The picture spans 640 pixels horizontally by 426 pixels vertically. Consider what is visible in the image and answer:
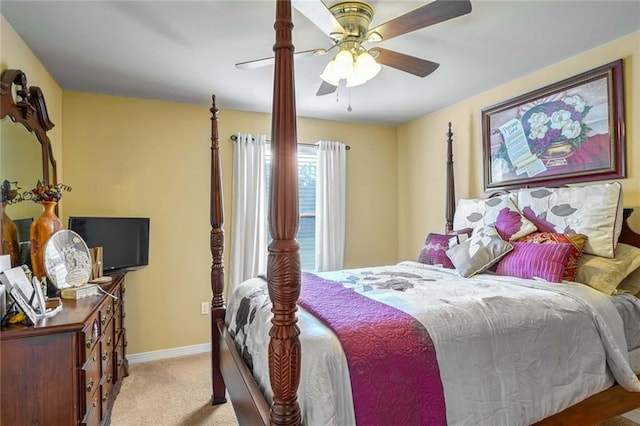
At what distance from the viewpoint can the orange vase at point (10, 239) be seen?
1798mm

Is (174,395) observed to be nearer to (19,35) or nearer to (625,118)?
(19,35)

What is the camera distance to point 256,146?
3.68m

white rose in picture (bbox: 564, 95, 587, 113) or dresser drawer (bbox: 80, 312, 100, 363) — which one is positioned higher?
white rose in picture (bbox: 564, 95, 587, 113)

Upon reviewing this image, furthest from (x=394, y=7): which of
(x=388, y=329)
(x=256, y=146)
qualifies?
(x=256, y=146)

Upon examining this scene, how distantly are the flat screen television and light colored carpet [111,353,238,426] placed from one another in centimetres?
94

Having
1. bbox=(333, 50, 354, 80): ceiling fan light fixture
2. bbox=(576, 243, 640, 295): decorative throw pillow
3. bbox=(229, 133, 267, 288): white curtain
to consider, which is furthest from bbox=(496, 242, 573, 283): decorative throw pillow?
bbox=(229, 133, 267, 288): white curtain

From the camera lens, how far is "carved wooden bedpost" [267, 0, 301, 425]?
1.00 m

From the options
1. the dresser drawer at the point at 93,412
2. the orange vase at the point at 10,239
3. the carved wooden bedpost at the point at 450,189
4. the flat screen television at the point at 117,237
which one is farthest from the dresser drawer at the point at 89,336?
the carved wooden bedpost at the point at 450,189

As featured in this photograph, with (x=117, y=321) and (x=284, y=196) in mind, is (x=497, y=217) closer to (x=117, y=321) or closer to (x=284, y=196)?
(x=284, y=196)

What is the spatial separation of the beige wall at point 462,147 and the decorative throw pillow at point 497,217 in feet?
1.39

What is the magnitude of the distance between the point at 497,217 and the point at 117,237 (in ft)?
10.3

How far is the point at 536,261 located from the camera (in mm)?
2182

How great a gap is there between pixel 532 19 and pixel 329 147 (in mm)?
2298

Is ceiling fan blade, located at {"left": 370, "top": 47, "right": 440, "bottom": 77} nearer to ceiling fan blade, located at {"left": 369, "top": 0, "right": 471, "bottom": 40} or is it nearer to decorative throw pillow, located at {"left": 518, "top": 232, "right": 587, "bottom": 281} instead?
ceiling fan blade, located at {"left": 369, "top": 0, "right": 471, "bottom": 40}
